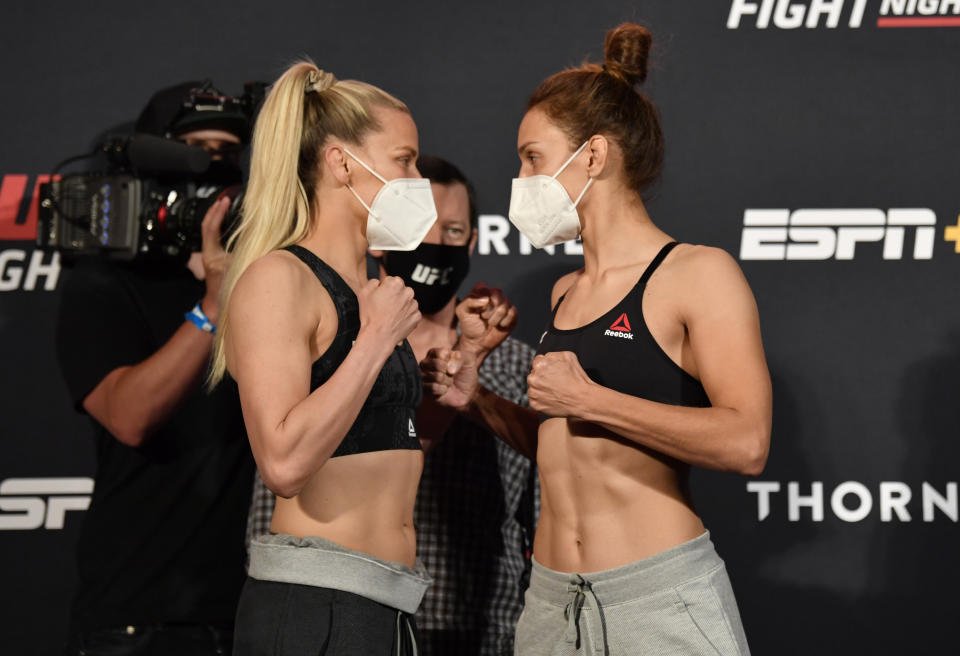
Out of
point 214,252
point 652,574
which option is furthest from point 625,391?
point 214,252

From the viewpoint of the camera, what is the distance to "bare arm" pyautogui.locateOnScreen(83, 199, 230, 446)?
6.89ft

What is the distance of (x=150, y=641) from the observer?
2.12 m

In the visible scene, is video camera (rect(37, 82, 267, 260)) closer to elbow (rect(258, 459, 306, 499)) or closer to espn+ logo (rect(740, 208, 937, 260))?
elbow (rect(258, 459, 306, 499))

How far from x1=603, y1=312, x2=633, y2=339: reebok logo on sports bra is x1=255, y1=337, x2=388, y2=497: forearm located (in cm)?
43

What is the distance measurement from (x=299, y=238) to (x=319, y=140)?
19 cm

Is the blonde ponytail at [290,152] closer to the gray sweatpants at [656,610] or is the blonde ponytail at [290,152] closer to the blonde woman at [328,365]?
the blonde woman at [328,365]

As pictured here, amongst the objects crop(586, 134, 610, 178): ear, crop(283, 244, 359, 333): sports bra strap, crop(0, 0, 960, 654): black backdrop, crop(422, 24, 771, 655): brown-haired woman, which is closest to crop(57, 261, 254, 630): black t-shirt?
crop(0, 0, 960, 654): black backdrop

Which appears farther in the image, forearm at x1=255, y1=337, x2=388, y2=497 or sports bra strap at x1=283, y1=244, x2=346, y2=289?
sports bra strap at x1=283, y1=244, x2=346, y2=289

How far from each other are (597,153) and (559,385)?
0.49m

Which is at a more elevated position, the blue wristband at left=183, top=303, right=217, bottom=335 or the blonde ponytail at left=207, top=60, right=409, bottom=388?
the blonde ponytail at left=207, top=60, right=409, bottom=388

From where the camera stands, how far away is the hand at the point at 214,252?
2096 millimetres

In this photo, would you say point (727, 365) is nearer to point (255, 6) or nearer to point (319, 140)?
point (319, 140)

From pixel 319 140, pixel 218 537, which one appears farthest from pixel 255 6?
pixel 218 537

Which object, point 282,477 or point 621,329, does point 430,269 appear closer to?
point 621,329
